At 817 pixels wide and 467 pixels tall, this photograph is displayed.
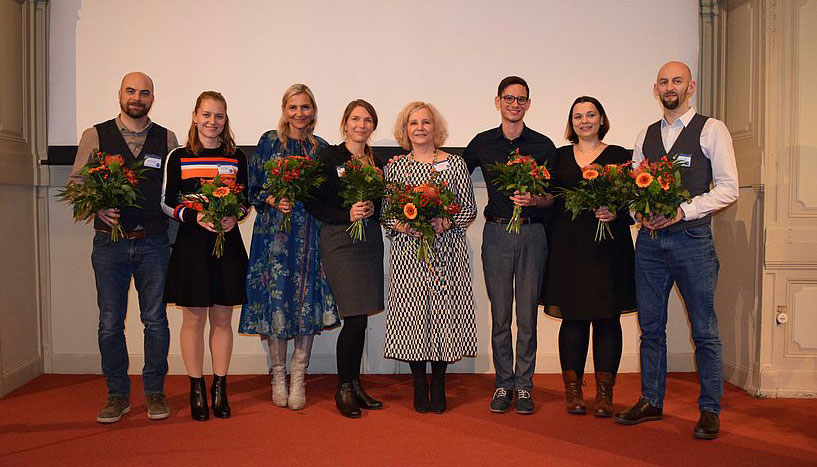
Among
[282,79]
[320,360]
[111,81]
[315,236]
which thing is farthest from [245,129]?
[320,360]

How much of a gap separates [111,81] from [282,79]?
1.33 meters

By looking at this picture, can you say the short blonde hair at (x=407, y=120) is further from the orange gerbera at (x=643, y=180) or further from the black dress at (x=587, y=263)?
the orange gerbera at (x=643, y=180)

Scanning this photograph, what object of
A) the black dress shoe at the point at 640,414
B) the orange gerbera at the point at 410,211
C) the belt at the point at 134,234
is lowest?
the black dress shoe at the point at 640,414

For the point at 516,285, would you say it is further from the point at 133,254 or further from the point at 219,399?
the point at 133,254

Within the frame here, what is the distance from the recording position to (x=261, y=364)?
208 inches

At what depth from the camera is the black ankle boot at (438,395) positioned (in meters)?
4.12

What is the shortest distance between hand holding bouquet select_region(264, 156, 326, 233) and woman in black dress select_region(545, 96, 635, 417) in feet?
4.91

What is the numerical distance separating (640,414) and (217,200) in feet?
9.04

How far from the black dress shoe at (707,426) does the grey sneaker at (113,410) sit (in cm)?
335

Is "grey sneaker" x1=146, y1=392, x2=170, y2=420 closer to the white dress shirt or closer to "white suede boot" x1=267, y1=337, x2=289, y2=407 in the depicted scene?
"white suede boot" x1=267, y1=337, x2=289, y2=407

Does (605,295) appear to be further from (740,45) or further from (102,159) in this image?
(102,159)

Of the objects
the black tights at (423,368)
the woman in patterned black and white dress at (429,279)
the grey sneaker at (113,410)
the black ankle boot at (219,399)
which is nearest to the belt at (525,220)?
the woman in patterned black and white dress at (429,279)

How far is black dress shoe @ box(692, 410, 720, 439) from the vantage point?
3.66 metres

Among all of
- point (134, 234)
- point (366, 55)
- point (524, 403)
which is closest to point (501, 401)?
point (524, 403)
